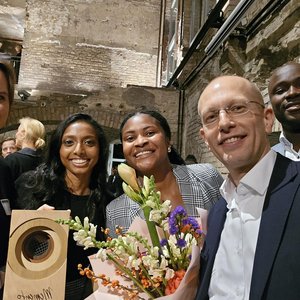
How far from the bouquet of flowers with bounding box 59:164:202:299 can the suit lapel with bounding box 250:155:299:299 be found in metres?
0.16

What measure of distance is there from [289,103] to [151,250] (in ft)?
5.23

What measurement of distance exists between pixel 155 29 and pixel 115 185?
7586 mm

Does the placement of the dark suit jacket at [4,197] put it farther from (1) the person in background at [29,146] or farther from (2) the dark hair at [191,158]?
(2) the dark hair at [191,158]

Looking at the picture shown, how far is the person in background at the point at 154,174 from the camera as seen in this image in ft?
4.67

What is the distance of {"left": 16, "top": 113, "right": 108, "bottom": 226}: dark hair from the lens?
1.66m

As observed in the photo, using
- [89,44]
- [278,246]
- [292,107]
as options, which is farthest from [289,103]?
[89,44]

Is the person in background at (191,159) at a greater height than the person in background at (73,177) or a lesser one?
greater

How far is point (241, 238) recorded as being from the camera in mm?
919

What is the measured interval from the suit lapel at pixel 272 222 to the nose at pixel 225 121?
0.61 feet

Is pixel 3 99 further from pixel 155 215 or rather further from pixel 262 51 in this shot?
pixel 262 51

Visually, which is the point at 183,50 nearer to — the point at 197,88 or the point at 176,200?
the point at 197,88

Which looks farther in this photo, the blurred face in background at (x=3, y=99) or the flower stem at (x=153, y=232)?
the blurred face in background at (x=3, y=99)

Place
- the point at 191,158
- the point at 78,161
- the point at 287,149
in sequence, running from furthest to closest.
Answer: the point at 191,158 < the point at 287,149 < the point at 78,161

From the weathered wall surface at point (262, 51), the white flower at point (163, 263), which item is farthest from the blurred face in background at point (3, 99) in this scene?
the weathered wall surface at point (262, 51)
